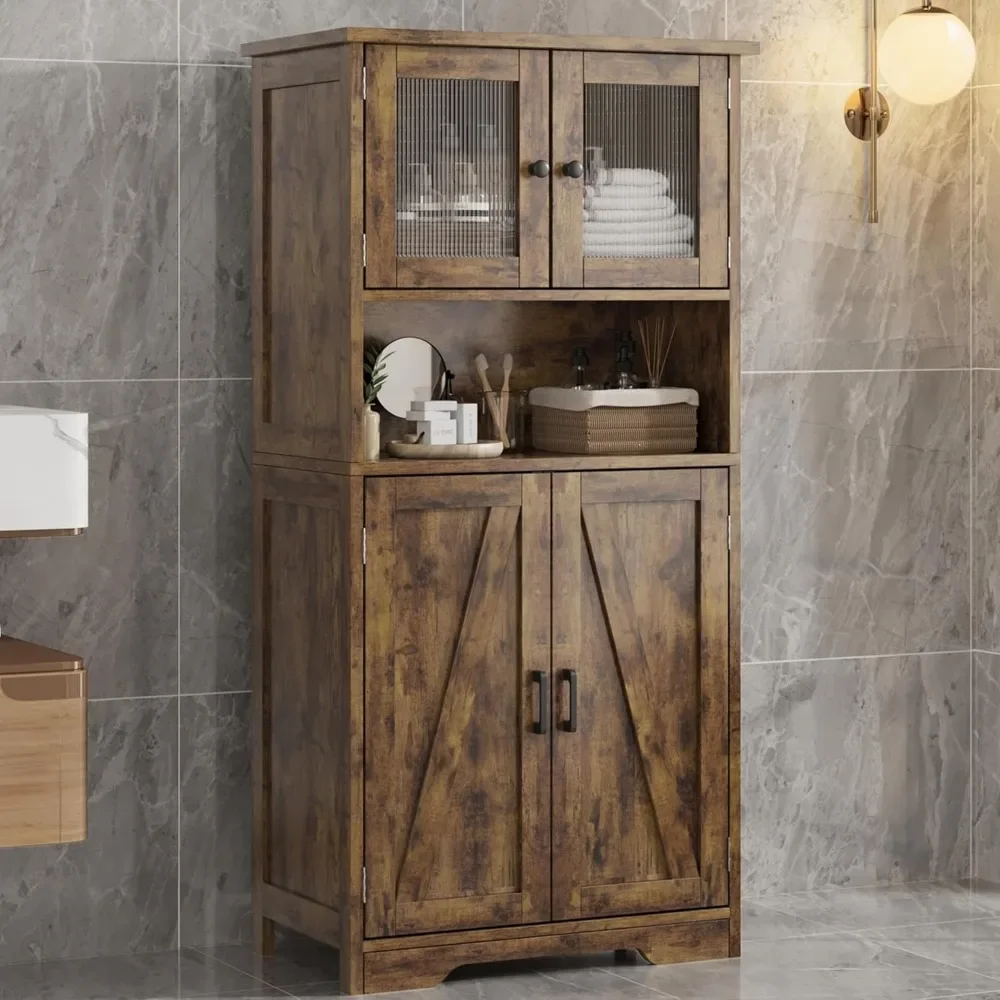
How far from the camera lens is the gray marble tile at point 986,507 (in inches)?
183

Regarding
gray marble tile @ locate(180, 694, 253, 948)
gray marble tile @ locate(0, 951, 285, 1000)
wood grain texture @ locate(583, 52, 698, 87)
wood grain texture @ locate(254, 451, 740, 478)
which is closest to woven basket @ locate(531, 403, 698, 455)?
wood grain texture @ locate(254, 451, 740, 478)

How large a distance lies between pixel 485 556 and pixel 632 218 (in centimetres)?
76

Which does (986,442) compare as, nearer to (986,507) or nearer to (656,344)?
(986,507)

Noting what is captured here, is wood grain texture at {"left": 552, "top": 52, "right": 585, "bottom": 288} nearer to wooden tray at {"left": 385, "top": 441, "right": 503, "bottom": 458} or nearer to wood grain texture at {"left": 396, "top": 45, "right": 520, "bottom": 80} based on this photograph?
wood grain texture at {"left": 396, "top": 45, "right": 520, "bottom": 80}

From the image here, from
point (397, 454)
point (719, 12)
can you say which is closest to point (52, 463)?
point (397, 454)

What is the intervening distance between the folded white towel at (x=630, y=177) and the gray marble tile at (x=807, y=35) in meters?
0.73

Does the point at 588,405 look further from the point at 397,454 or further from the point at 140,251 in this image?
the point at 140,251

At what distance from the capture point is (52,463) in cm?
334

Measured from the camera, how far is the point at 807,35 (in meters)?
4.48

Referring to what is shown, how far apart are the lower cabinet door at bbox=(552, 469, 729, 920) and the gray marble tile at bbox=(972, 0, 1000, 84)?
1.43m

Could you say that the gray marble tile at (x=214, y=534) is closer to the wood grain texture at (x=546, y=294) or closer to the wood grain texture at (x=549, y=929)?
the wood grain texture at (x=546, y=294)

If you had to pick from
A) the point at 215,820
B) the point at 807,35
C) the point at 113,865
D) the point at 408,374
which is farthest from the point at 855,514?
Answer: the point at 113,865

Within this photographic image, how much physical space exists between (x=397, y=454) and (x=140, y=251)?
726 millimetres

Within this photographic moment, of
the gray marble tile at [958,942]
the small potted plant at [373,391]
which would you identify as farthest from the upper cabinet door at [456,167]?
the gray marble tile at [958,942]
